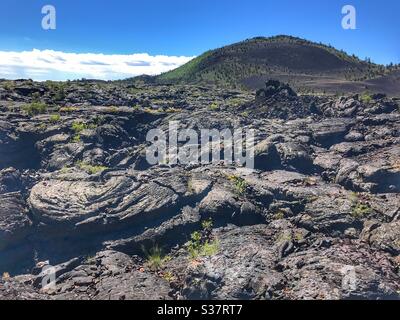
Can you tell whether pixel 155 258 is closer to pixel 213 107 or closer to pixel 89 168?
pixel 89 168

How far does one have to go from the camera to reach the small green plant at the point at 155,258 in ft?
62.4

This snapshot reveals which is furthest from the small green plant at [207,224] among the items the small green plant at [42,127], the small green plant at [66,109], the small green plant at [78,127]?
the small green plant at [66,109]

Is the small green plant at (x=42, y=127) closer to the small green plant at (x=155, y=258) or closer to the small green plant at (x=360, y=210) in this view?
the small green plant at (x=155, y=258)

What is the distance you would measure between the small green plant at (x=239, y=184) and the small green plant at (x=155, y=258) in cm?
602

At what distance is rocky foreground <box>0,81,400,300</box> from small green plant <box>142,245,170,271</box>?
0.05m

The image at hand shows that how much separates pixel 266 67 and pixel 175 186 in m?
89.2

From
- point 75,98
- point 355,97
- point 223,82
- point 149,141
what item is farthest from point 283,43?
point 149,141

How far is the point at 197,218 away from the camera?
21422 mm

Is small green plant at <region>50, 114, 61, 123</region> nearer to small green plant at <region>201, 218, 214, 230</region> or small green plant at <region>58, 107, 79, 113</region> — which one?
small green plant at <region>58, 107, 79, 113</region>

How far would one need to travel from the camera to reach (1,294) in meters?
15.3

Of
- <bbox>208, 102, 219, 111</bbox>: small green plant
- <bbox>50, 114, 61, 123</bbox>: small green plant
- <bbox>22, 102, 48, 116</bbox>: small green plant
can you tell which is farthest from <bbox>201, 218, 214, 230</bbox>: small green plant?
<bbox>208, 102, 219, 111</bbox>: small green plant

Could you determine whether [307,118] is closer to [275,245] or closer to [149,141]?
[149,141]

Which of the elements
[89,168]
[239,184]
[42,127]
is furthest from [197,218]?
[42,127]

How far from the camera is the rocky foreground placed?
16.4 meters
